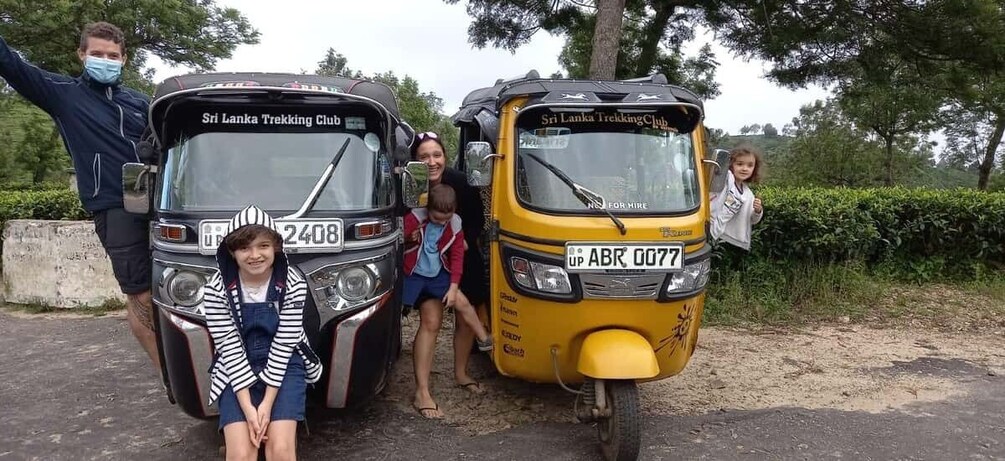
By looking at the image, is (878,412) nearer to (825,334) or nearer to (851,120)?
(825,334)

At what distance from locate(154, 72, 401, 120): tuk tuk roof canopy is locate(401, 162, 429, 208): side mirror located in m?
0.33

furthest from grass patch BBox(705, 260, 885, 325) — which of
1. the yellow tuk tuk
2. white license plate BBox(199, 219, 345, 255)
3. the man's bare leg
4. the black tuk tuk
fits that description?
the man's bare leg

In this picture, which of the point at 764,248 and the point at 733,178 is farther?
the point at 764,248

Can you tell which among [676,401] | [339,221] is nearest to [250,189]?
[339,221]

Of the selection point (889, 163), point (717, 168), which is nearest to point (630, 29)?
point (717, 168)

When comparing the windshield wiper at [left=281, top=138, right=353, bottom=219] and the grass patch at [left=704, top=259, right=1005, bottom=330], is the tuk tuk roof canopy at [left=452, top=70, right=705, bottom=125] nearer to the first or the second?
the windshield wiper at [left=281, top=138, right=353, bottom=219]

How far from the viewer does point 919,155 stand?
23.9m

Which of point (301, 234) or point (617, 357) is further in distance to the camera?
point (617, 357)

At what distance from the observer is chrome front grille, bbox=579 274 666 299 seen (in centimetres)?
376

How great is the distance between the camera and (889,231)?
8.00 meters

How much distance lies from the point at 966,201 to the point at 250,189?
860 cm

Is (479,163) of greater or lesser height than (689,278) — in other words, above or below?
above

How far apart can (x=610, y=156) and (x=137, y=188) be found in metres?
2.67

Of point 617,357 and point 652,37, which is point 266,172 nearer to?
point 617,357
